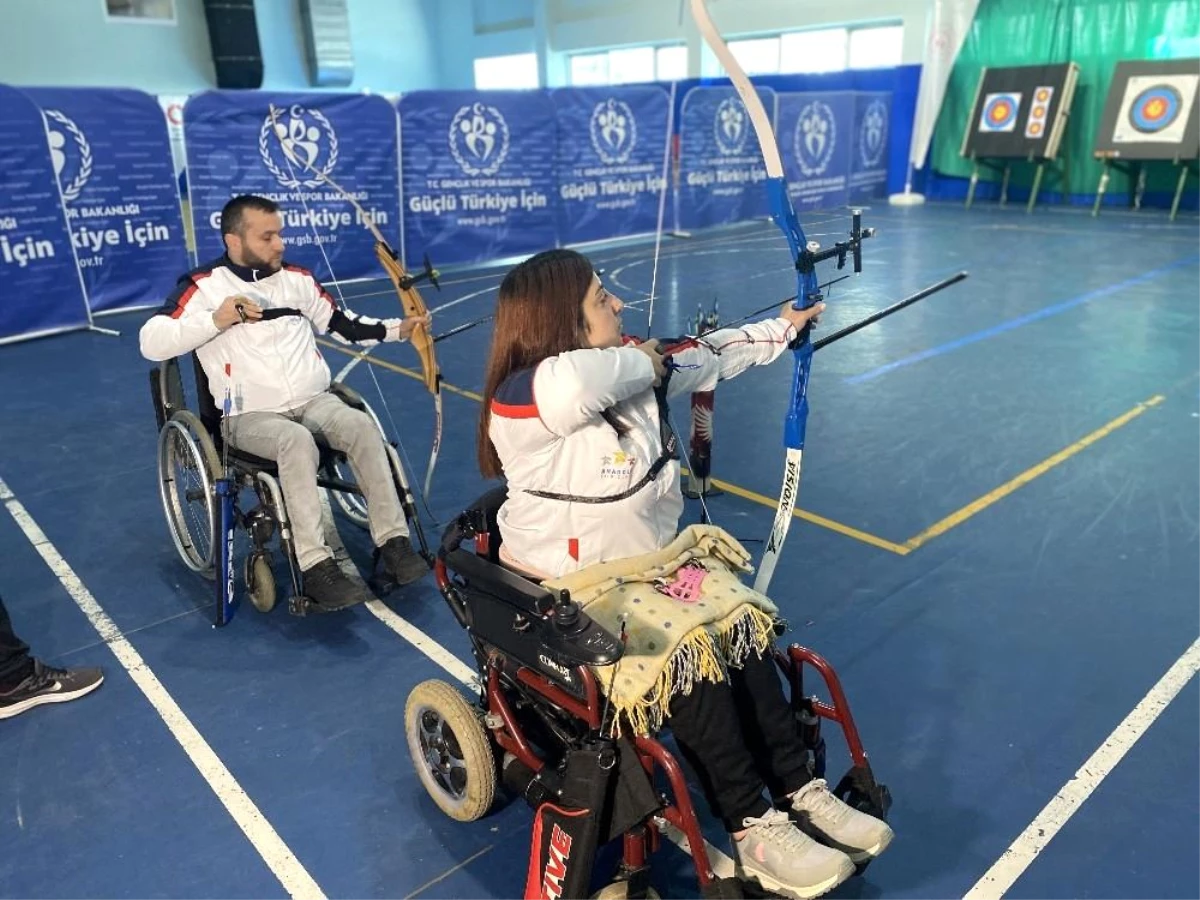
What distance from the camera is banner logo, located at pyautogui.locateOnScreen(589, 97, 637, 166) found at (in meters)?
9.39

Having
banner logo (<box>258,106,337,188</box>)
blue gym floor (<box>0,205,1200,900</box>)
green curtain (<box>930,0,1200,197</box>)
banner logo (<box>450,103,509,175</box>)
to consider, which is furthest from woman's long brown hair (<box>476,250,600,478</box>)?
green curtain (<box>930,0,1200,197</box>)

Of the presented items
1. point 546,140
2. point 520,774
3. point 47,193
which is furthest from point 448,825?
point 546,140

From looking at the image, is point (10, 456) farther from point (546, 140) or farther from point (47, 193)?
point (546, 140)

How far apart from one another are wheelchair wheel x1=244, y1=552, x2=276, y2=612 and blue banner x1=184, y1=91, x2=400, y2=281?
14.8 ft

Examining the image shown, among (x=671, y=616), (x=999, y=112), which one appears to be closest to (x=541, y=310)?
(x=671, y=616)

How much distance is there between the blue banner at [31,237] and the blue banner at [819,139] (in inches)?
234

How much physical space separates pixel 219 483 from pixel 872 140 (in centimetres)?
1167

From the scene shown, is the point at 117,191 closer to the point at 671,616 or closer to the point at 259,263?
the point at 259,263

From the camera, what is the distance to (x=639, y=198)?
9.97 metres

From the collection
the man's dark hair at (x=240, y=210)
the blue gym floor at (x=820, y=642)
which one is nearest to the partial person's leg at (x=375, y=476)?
the blue gym floor at (x=820, y=642)

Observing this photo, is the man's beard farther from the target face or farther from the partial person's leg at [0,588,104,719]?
the target face

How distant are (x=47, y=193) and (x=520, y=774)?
617 cm

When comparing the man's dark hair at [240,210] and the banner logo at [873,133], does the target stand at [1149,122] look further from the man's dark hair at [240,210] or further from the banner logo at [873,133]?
the man's dark hair at [240,210]

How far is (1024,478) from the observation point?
3723 millimetres
